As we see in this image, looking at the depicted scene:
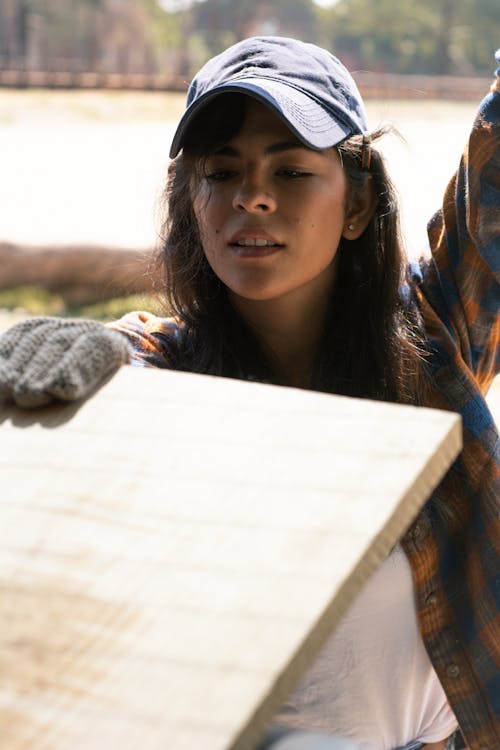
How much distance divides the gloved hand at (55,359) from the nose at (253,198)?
469mm

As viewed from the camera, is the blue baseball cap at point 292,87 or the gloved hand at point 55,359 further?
the blue baseball cap at point 292,87

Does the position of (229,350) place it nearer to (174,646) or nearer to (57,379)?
(57,379)

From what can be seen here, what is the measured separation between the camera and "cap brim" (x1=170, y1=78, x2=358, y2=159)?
53.2 inches

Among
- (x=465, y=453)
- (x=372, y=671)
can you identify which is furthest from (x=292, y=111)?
(x=372, y=671)

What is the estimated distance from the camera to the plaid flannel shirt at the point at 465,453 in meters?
1.49

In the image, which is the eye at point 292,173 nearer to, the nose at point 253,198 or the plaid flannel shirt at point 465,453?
the nose at point 253,198

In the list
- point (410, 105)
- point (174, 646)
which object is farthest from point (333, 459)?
point (410, 105)

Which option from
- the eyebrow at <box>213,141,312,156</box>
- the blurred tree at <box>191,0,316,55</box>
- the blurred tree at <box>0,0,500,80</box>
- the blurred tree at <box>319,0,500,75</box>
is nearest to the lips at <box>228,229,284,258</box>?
the eyebrow at <box>213,141,312,156</box>

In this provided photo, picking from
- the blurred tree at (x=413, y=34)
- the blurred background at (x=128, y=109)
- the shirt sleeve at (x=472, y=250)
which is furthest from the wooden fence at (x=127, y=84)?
the shirt sleeve at (x=472, y=250)

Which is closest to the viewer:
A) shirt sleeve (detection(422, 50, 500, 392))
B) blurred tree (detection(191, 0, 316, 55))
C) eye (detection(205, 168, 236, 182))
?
eye (detection(205, 168, 236, 182))

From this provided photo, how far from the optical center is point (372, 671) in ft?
4.88

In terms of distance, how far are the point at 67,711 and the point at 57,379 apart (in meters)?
0.31

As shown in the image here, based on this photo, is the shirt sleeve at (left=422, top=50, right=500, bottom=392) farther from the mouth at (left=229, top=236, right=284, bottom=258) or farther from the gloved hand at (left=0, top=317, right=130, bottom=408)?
the gloved hand at (left=0, top=317, right=130, bottom=408)

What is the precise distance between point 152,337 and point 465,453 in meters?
0.46
